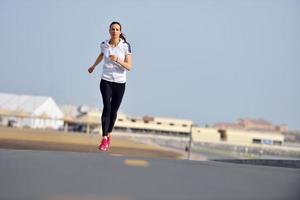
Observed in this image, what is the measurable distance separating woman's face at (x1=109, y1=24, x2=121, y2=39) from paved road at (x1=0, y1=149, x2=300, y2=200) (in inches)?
87.1

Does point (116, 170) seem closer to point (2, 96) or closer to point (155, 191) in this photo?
point (155, 191)

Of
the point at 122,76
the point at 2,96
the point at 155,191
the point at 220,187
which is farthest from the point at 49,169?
the point at 2,96

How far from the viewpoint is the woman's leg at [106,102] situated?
15.5ft

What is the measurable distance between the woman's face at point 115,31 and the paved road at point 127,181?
221 cm

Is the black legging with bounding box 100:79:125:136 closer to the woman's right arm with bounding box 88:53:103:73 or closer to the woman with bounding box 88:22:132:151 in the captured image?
the woman with bounding box 88:22:132:151

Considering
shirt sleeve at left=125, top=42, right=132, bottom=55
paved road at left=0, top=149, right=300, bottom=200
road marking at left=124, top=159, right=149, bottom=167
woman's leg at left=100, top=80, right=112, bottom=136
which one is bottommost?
paved road at left=0, top=149, right=300, bottom=200

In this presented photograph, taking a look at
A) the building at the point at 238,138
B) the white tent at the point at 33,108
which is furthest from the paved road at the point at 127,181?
the building at the point at 238,138

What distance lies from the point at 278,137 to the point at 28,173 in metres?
127

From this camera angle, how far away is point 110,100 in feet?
15.9

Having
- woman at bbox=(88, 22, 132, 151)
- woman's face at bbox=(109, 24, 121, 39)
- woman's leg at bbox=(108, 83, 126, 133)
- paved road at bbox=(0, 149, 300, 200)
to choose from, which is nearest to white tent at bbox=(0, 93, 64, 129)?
woman's leg at bbox=(108, 83, 126, 133)

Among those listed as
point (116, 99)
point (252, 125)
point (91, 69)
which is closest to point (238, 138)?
point (252, 125)

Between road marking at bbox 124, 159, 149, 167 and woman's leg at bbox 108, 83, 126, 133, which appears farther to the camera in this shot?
woman's leg at bbox 108, 83, 126, 133

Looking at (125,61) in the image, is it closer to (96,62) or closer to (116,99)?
(116,99)

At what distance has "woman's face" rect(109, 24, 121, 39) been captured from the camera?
4652 millimetres
